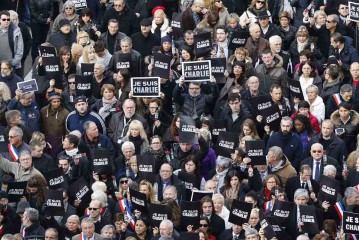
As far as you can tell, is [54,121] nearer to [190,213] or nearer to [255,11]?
[190,213]

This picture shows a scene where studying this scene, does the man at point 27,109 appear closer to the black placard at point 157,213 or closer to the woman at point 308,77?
the black placard at point 157,213

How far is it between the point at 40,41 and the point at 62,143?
4.23m

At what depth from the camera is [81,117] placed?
97.4 ft

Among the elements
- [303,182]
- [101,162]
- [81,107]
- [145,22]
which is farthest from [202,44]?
[303,182]

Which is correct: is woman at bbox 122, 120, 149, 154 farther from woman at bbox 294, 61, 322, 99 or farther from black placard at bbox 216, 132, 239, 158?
woman at bbox 294, 61, 322, 99

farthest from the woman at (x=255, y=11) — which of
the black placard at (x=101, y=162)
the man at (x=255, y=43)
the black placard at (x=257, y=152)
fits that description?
the black placard at (x=101, y=162)

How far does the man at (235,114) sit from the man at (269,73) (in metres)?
0.91

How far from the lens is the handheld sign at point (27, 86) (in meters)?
29.9

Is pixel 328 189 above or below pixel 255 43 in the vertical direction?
below

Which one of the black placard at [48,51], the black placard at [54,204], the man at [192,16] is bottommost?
the black placard at [54,204]

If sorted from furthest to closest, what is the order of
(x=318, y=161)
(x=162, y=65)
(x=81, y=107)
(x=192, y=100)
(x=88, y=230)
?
(x=162, y=65) < (x=192, y=100) < (x=81, y=107) < (x=318, y=161) < (x=88, y=230)

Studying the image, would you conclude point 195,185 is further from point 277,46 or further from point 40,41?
point 40,41

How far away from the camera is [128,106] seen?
97.3 ft

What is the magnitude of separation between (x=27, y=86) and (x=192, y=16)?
3961 mm
